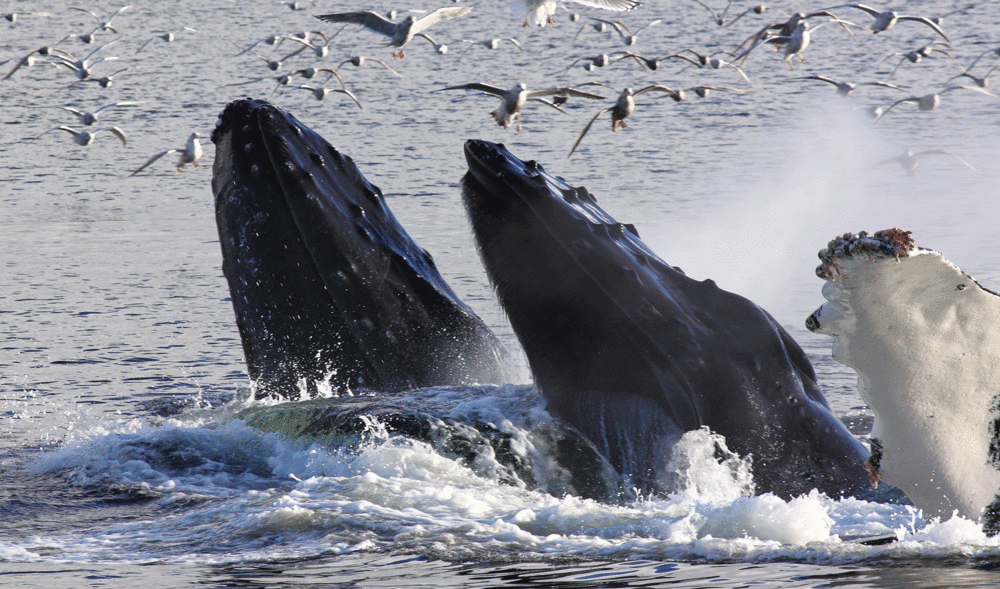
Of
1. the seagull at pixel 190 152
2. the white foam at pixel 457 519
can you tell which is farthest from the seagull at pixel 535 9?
the white foam at pixel 457 519

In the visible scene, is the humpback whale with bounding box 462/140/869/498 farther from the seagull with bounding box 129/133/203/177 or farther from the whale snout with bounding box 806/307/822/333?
the seagull with bounding box 129/133/203/177

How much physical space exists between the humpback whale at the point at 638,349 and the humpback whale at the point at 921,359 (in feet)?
3.40

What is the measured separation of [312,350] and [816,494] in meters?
2.69

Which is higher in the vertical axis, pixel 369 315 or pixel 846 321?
pixel 846 321

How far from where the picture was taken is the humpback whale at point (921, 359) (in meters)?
4.31

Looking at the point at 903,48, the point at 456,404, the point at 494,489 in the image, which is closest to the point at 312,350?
the point at 456,404

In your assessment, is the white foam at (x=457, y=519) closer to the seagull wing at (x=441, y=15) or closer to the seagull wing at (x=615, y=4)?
the seagull wing at (x=441, y=15)

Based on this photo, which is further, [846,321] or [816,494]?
[816,494]

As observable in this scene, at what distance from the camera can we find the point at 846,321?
4488 mm

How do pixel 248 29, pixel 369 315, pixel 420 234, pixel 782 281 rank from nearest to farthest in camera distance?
1. pixel 369 315
2. pixel 782 281
3. pixel 420 234
4. pixel 248 29

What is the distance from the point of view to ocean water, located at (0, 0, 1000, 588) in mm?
5363

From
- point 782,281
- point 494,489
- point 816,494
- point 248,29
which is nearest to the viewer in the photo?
point 816,494

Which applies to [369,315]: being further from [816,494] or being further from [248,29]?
[248,29]

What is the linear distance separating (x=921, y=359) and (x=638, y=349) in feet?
4.94
